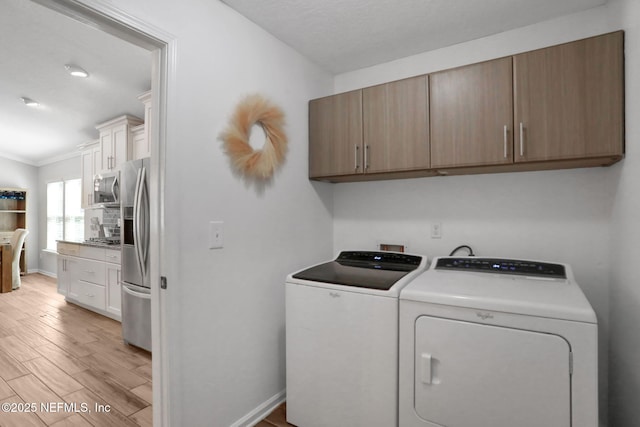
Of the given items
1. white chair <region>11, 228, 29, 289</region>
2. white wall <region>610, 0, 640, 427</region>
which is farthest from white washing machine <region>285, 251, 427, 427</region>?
white chair <region>11, 228, 29, 289</region>

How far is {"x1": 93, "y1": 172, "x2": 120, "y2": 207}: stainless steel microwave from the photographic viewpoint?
352 cm

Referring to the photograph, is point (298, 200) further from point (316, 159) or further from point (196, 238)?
point (196, 238)

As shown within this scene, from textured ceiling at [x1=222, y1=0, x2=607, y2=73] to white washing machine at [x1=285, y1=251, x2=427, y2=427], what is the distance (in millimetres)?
1462

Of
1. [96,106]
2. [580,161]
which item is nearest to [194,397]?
[580,161]

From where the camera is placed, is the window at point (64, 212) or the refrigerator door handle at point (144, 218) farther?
the window at point (64, 212)

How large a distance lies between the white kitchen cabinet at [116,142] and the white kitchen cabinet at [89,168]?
0.29 metres

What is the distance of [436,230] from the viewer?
2.20m

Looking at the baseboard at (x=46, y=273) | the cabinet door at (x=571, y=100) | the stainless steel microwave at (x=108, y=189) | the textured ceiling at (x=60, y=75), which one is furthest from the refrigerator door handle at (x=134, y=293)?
the baseboard at (x=46, y=273)

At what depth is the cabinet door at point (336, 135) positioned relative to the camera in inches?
83.0

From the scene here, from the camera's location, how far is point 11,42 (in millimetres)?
→ 2508

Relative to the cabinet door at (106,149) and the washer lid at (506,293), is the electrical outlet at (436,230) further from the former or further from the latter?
the cabinet door at (106,149)

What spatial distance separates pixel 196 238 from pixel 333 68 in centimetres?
173

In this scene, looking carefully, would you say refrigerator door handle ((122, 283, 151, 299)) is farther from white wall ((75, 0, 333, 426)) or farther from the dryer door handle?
the dryer door handle

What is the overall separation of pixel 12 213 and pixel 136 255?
6.13 metres
